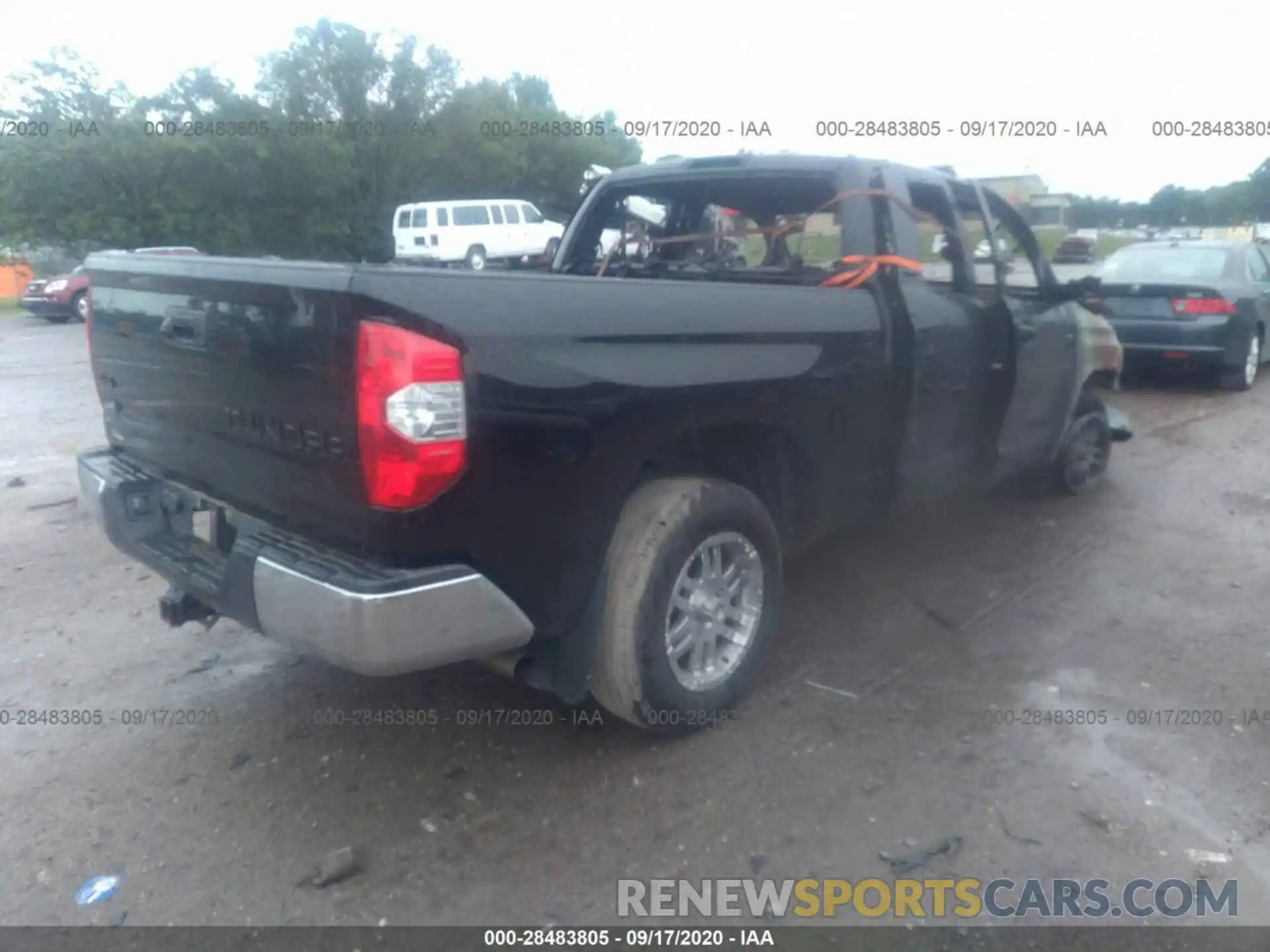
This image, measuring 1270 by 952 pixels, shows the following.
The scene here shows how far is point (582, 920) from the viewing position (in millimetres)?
2809

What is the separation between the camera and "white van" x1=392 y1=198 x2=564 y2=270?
2855 centimetres

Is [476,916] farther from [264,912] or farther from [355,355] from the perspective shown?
[355,355]

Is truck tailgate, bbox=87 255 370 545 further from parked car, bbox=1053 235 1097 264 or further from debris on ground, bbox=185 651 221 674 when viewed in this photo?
parked car, bbox=1053 235 1097 264

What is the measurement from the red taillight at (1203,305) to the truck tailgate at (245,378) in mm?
8670

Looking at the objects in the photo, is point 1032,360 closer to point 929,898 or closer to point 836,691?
point 836,691

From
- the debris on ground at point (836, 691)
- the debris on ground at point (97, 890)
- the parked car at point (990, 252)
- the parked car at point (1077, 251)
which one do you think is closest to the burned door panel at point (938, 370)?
the parked car at point (990, 252)

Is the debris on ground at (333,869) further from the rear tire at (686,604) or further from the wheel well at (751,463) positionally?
the wheel well at (751,463)

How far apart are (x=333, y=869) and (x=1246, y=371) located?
31.3 feet

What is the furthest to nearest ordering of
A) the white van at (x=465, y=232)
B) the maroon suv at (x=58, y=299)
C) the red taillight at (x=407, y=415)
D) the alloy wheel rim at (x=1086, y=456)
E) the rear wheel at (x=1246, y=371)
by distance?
the white van at (x=465, y=232) → the maroon suv at (x=58, y=299) → the rear wheel at (x=1246, y=371) → the alloy wheel rim at (x=1086, y=456) → the red taillight at (x=407, y=415)

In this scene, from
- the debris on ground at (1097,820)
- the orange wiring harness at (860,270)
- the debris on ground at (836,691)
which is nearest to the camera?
the debris on ground at (1097,820)

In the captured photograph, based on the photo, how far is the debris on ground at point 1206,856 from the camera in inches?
118

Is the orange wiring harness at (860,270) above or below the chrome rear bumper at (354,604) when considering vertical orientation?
above

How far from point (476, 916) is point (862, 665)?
77.0 inches

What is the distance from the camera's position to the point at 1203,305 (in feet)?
30.8
